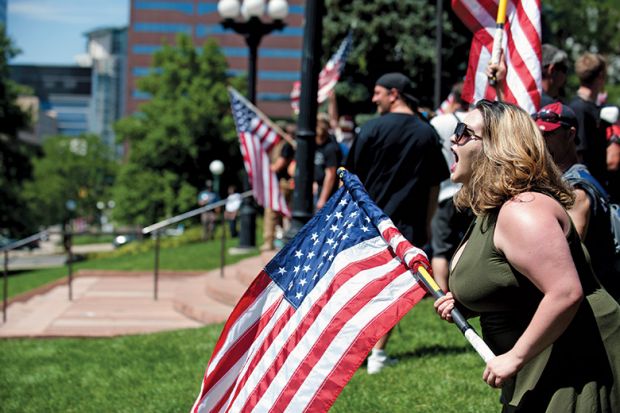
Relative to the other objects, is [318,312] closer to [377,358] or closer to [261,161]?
[377,358]

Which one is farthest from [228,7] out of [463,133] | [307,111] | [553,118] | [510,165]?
[510,165]

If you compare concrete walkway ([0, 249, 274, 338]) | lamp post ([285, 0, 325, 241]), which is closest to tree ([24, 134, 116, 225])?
concrete walkway ([0, 249, 274, 338])

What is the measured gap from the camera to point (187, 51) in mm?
61000

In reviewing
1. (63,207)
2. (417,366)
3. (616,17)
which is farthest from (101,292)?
(63,207)

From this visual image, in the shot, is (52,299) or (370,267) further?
(52,299)

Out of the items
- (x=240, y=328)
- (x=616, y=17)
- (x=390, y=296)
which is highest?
(x=616, y=17)

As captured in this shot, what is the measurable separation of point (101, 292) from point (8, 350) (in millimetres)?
4473

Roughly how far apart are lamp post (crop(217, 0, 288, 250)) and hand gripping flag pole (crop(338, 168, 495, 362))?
40.2 feet

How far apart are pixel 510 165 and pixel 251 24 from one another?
14.2 metres

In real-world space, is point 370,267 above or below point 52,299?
above

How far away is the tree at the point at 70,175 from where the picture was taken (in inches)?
3767

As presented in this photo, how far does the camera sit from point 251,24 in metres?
16.5

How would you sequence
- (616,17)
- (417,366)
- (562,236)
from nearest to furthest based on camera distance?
(562,236), (417,366), (616,17)

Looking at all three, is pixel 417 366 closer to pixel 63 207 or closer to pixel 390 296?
pixel 390 296
